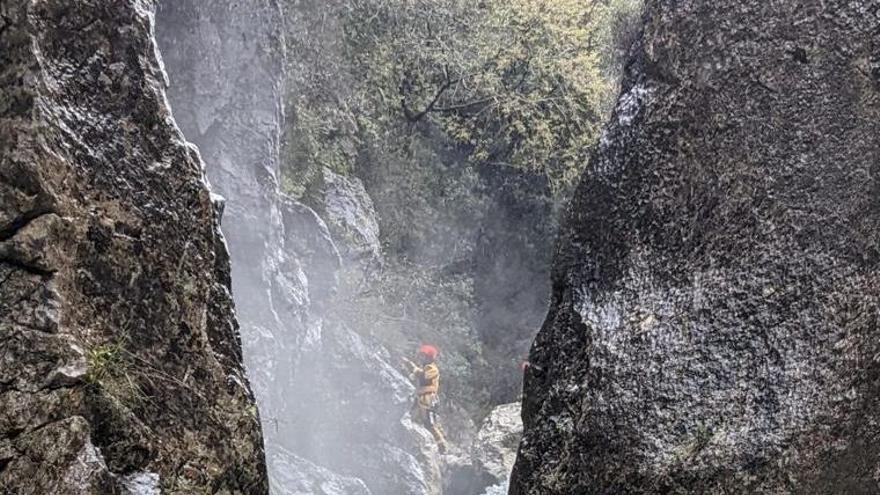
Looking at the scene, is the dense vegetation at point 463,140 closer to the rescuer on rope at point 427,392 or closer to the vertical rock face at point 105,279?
the rescuer on rope at point 427,392

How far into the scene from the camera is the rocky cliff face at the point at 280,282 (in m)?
11.9

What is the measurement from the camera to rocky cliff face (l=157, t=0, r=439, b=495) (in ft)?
39.2

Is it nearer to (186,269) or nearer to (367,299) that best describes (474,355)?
(367,299)

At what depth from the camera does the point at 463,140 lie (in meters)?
19.6

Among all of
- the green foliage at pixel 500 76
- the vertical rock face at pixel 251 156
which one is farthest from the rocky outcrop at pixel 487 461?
the green foliage at pixel 500 76

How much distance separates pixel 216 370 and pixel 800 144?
3371 mm

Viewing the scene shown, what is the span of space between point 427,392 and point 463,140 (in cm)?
631

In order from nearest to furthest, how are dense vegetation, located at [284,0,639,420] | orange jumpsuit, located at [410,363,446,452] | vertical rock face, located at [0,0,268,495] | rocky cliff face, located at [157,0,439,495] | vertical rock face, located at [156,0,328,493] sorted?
vertical rock face, located at [0,0,268,495]
vertical rock face, located at [156,0,328,493]
rocky cliff face, located at [157,0,439,495]
orange jumpsuit, located at [410,363,446,452]
dense vegetation, located at [284,0,639,420]

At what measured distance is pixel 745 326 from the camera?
14.0ft

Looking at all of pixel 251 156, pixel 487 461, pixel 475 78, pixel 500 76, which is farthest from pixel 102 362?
pixel 500 76

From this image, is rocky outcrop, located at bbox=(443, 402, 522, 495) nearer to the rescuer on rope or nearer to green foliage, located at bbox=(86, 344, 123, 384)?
the rescuer on rope

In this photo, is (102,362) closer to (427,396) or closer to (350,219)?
(427,396)

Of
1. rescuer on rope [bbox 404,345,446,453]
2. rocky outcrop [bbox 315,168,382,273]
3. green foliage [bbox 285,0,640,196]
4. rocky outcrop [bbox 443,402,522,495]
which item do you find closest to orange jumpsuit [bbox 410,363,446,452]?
rescuer on rope [bbox 404,345,446,453]

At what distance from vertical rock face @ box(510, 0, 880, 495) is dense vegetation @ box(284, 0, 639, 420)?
38.8 feet
